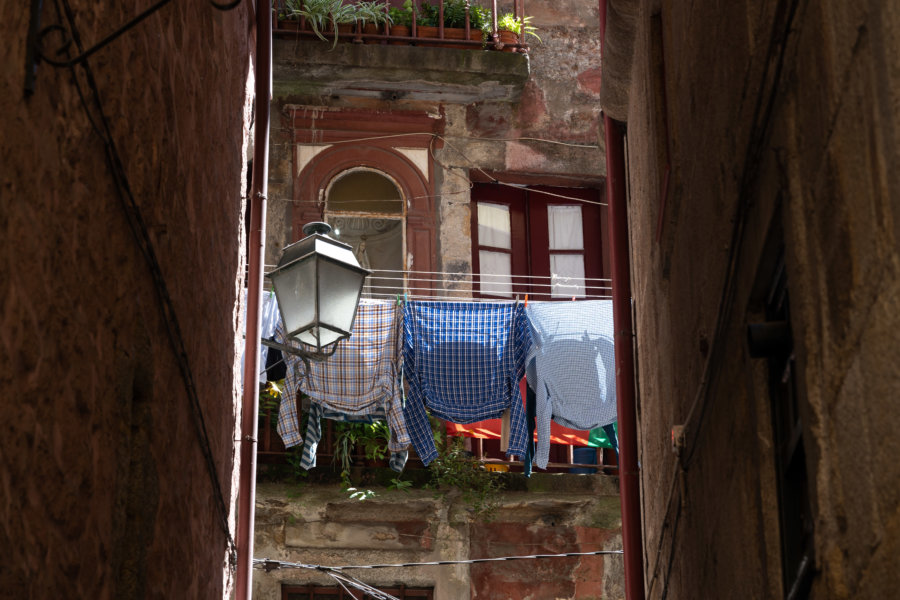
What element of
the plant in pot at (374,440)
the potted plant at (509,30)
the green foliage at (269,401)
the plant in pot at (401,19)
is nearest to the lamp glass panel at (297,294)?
the green foliage at (269,401)

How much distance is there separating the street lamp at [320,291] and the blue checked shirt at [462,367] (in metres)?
5.17

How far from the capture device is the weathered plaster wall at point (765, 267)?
2.03 meters

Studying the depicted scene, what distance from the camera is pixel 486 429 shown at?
1326 cm

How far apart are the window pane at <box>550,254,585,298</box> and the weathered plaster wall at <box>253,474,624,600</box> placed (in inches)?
105

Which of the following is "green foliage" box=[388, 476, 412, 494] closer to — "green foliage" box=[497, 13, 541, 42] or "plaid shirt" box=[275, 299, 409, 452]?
"plaid shirt" box=[275, 299, 409, 452]

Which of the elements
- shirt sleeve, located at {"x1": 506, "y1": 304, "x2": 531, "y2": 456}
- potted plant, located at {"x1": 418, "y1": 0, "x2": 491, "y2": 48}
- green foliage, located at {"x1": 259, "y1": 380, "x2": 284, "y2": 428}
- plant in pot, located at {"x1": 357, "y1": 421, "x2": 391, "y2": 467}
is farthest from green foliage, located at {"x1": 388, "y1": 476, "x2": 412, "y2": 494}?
potted plant, located at {"x1": 418, "y1": 0, "x2": 491, "y2": 48}

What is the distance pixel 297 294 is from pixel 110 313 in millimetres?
3378

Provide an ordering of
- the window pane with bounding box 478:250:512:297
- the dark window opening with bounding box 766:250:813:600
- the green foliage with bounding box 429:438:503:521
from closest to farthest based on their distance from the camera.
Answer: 1. the dark window opening with bounding box 766:250:813:600
2. the green foliage with bounding box 429:438:503:521
3. the window pane with bounding box 478:250:512:297

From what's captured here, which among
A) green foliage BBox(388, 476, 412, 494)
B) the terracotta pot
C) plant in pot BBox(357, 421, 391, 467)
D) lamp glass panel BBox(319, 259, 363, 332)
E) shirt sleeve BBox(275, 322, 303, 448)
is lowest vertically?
green foliage BBox(388, 476, 412, 494)

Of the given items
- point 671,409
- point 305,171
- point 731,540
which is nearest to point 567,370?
point 305,171

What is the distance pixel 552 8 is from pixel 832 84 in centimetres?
1510

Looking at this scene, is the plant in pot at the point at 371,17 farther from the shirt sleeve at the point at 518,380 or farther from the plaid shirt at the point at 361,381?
the shirt sleeve at the point at 518,380

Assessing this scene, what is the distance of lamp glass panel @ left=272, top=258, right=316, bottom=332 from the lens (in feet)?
22.6

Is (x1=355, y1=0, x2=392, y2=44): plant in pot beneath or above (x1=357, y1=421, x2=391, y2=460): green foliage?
above
